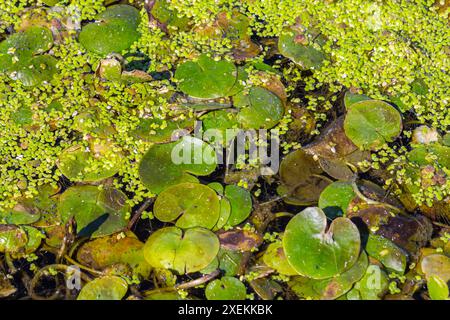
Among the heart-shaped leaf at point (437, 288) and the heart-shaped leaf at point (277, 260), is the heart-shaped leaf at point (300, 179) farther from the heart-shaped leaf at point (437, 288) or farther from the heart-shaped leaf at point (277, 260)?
the heart-shaped leaf at point (437, 288)

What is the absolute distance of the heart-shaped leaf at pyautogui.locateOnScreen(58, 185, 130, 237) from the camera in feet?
6.63

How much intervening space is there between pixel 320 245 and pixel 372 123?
70cm

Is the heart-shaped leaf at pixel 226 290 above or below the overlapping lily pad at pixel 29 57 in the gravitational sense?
below

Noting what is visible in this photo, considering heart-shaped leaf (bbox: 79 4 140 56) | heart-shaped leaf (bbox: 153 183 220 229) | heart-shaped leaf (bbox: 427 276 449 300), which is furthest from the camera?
heart-shaped leaf (bbox: 79 4 140 56)

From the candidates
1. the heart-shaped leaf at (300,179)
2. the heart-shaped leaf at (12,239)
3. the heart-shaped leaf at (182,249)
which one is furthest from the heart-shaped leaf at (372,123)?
the heart-shaped leaf at (12,239)

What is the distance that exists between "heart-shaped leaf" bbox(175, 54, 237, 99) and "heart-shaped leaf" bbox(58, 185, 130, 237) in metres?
0.57

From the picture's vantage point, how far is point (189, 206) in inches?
80.4

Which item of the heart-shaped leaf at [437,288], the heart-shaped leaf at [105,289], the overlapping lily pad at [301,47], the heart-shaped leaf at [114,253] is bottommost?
the heart-shaped leaf at [105,289]

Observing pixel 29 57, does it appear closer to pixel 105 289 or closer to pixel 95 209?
pixel 95 209

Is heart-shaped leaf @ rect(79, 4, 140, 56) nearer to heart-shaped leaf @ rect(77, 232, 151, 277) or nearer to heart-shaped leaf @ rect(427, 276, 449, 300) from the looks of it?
heart-shaped leaf @ rect(77, 232, 151, 277)

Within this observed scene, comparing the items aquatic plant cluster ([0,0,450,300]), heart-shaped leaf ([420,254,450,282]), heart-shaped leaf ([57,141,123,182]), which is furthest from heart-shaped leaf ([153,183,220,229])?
heart-shaped leaf ([420,254,450,282])

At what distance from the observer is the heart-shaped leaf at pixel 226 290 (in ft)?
6.22
